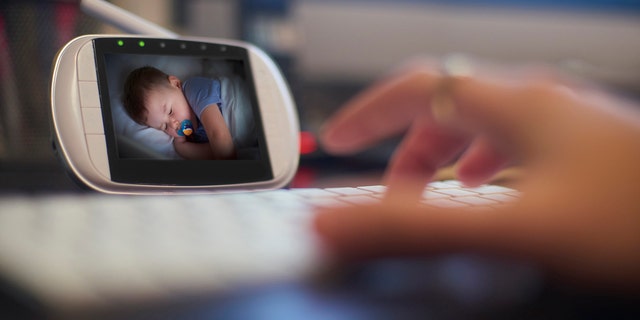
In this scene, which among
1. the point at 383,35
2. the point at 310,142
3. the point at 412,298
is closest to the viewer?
the point at 412,298

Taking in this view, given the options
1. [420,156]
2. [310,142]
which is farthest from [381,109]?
[310,142]

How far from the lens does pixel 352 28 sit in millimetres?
904

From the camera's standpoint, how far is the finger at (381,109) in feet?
0.89

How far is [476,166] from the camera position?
0.33 m

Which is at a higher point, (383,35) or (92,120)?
(383,35)

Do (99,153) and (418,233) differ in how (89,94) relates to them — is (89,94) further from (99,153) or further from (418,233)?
(418,233)

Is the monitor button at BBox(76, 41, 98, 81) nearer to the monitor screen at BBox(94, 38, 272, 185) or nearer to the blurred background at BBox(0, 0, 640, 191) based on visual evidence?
the monitor screen at BBox(94, 38, 272, 185)

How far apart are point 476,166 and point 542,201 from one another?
0.42 feet

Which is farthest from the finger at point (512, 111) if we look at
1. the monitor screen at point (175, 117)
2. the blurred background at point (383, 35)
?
the blurred background at point (383, 35)

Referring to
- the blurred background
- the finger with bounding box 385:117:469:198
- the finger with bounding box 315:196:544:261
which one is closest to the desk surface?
the finger with bounding box 315:196:544:261

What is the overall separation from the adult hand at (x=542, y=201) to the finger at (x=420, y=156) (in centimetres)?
5

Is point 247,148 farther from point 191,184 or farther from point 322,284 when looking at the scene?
point 322,284

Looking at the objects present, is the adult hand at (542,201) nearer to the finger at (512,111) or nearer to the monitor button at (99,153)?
the finger at (512,111)

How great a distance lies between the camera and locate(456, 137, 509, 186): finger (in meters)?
0.32
